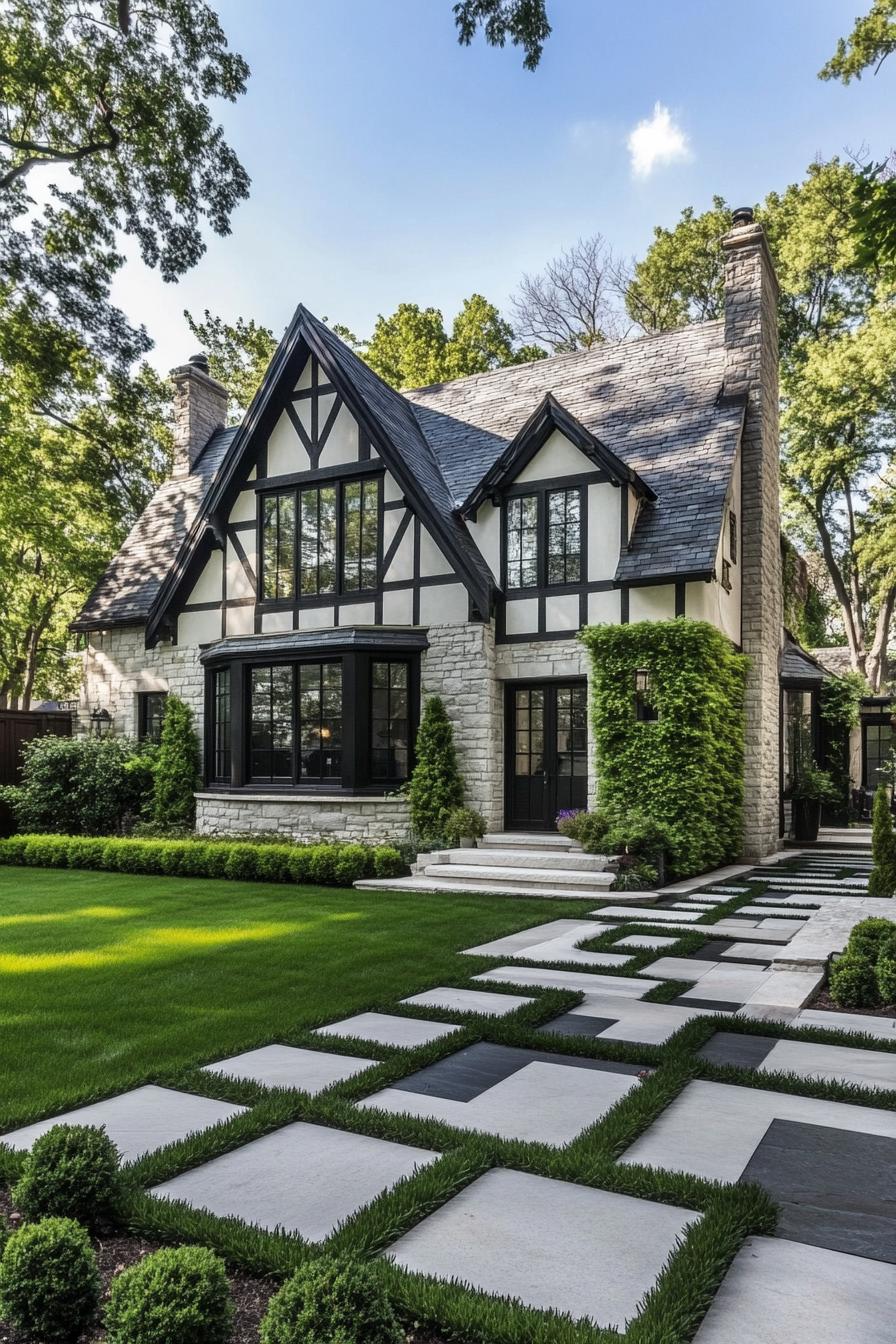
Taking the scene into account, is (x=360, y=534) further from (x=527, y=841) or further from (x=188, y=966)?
(x=188, y=966)

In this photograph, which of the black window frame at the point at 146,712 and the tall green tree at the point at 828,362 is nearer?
the black window frame at the point at 146,712

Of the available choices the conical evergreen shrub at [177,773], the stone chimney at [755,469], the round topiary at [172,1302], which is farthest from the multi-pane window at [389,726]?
the round topiary at [172,1302]

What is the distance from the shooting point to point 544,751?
39.6ft

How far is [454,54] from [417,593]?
6.81m

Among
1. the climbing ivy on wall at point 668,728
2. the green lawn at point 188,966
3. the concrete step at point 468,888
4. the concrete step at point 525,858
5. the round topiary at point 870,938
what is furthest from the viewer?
the climbing ivy on wall at point 668,728

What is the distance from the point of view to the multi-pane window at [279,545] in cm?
1341

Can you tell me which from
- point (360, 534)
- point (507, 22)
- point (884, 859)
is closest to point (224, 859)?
point (360, 534)

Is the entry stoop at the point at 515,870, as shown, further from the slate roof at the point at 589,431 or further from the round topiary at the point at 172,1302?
the round topiary at the point at 172,1302

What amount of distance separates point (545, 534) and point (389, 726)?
3567 mm

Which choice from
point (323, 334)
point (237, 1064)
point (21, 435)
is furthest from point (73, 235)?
point (237, 1064)

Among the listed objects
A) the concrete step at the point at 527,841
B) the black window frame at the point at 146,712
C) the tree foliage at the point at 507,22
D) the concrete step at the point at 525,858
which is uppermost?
the tree foliage at the point at 507,22

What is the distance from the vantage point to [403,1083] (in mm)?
3604

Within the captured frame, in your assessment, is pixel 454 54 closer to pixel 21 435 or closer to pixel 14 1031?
pixel 14 1031

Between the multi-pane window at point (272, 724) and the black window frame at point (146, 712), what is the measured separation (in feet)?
10.3
